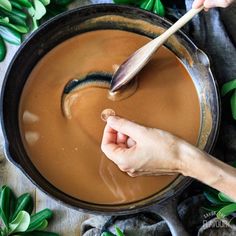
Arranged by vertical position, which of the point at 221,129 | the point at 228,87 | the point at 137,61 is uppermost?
the point at 137,61

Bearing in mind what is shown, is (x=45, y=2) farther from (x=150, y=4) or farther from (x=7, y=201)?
(x=7, y=201)

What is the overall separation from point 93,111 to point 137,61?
0.54 ft

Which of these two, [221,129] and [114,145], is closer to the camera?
[114,145]

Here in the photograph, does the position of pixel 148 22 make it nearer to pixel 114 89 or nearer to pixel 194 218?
pixel 114 89

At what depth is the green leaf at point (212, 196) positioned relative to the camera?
3.98ft

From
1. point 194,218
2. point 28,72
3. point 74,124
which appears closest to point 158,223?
point 194,218

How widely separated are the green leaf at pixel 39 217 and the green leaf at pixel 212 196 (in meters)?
0.39

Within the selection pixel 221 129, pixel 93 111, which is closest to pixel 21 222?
pixel 93 111

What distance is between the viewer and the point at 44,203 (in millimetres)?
1271

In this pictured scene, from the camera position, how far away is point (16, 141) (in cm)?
120

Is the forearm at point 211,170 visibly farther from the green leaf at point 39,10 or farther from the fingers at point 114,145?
the green leaf at point 39,10

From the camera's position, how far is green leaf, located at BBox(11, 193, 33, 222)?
1241 millimetres

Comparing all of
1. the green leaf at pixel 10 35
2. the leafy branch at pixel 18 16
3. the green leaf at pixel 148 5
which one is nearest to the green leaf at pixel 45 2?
the leafy branch at pixel 18 16

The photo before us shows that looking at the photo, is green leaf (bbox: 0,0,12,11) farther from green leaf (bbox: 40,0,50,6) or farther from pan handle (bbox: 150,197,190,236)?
pan handle (bbox: 150,197,190,236)
